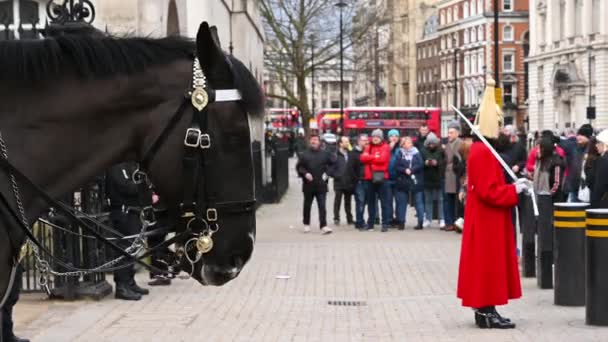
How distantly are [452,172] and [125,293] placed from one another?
1068 cm

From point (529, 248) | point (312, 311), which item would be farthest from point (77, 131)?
point (529, 248)

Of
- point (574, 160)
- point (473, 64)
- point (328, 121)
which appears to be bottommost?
point (574, 160)

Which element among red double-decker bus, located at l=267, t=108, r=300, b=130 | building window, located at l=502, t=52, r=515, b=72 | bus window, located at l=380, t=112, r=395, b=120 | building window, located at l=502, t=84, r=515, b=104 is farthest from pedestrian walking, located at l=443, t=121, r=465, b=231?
building window, located at l=502, t=52, r=515, b=72

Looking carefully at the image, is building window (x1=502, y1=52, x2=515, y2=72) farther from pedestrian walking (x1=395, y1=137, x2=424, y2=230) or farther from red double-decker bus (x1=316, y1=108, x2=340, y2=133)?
pedestrian walking (x1=395, y1=137, x2=424, y2=230)

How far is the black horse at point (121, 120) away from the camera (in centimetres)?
389

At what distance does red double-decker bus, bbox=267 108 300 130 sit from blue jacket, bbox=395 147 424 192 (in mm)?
59424

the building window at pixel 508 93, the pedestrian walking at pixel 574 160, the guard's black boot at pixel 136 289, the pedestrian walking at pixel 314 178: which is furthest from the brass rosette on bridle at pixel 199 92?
the building window at pixel 508 93

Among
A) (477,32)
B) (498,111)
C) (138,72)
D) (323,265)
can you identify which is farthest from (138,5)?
(477,32)

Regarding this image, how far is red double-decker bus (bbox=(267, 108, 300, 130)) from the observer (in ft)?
277

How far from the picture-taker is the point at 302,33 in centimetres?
5922

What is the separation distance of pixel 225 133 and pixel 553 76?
102 m

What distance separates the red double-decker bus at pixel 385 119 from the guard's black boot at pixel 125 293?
60.7 m

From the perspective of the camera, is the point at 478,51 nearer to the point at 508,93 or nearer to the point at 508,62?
the point at 508,62

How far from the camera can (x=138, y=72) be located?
3.99 m
